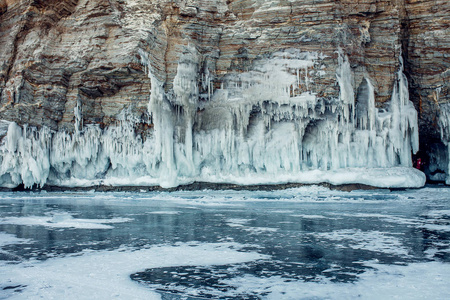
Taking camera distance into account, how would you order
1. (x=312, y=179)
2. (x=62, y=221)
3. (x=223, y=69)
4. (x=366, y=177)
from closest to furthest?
(x=62, y=221) < (x=366, y=177) < (x=312, y=179) < (x=223, y=69)

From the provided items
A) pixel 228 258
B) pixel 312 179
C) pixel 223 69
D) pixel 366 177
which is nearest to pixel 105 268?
pixel 228 258

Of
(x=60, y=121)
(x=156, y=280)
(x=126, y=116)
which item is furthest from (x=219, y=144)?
(x=156, y=280)

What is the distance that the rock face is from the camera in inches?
877

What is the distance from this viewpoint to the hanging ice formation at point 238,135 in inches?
878

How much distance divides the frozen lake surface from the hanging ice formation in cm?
1219

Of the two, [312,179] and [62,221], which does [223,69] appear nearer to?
[312,179]

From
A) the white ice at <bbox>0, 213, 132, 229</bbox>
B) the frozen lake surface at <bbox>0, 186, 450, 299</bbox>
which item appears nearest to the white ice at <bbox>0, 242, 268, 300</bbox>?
the frozen lake surface at <bbox>0, 186, 450, 299</bbox>

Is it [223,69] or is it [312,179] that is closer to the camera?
[312,179]

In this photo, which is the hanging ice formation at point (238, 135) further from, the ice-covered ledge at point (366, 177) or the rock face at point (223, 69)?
the ice-covered ledge at point (366, 177)

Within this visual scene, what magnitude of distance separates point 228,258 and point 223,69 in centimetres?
1940

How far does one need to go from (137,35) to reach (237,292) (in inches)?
817

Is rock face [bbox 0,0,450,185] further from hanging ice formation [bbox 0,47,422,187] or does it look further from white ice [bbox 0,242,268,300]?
white ice [bbox 0,242,268,300]

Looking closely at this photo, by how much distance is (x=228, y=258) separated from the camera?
6086 millimetres

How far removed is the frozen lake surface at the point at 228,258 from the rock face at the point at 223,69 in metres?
12.9
